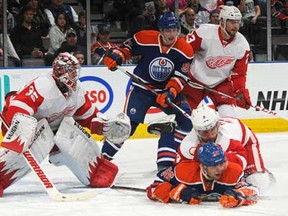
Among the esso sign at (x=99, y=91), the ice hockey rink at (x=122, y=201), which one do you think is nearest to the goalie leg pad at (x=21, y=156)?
the ice hockey rink at (x=122, y=201)

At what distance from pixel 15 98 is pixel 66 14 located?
11.4 feet

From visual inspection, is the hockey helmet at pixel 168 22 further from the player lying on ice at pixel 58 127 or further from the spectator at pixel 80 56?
the spectator at pixel 80 56

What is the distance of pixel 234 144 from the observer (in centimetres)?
477

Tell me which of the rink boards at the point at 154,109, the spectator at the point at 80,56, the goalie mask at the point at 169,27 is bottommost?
the rink boards at the point at 154,109

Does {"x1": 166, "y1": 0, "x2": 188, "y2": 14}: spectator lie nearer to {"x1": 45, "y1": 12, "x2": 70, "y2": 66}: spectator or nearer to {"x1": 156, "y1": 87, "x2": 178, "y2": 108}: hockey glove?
{"x1": 45, "y1": 12, "x2": 70, "y2": 66}: spectator

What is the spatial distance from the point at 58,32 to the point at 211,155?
4.20 metres

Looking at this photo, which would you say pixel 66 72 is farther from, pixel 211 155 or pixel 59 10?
pixel 59 10

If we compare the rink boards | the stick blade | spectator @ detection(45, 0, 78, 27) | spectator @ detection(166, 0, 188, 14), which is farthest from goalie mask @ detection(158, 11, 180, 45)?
spectator @ detection(166, 0, 188, 14)

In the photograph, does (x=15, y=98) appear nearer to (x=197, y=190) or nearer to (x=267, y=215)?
(x=197, y=190)

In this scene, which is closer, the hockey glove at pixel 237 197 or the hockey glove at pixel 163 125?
the hockey glove at pixel 237 197

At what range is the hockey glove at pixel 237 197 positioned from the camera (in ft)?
15.3

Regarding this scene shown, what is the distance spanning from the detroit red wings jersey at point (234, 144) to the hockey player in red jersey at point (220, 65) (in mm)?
1375

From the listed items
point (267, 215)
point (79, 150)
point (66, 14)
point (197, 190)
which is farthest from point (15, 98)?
point (66, 14)

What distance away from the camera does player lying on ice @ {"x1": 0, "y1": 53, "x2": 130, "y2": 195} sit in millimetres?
5102
